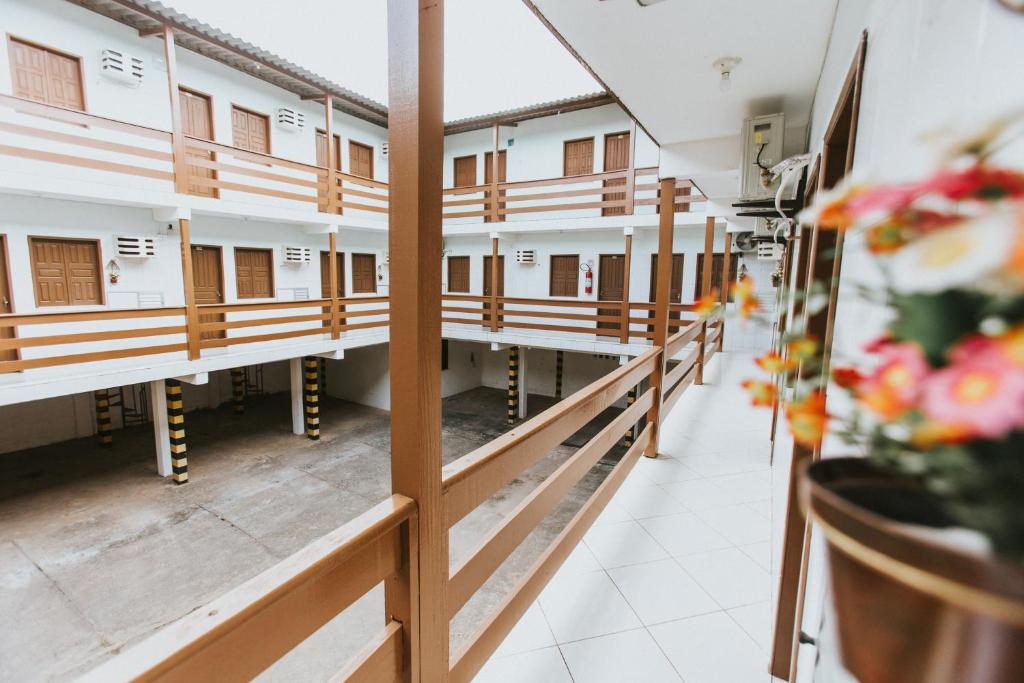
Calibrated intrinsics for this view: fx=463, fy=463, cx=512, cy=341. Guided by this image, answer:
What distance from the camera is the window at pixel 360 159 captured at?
35.7ft

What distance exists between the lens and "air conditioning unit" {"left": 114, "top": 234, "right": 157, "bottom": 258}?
7020 millimetres

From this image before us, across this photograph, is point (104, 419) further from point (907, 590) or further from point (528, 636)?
point (907, 590)

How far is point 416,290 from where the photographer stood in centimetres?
112

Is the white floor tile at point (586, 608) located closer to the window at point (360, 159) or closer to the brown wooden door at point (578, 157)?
the brown wooden door at point (578, 157)

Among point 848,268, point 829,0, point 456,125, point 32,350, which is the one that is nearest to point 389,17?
point 848,268

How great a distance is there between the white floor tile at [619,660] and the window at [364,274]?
10387 mm

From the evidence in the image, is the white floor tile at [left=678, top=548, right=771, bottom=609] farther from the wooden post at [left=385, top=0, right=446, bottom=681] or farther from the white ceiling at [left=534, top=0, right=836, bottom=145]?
the white ceiling at [left=534, top=0, right=836, bottom=145]

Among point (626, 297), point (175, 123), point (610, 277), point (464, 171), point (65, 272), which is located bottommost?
point (626, 297)

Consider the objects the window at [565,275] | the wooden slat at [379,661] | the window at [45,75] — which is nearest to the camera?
the wooden slat at [379,661]

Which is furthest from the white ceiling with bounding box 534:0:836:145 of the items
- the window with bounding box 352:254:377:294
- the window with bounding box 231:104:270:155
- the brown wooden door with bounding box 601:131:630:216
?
the window with bounding box 352:254:377:294

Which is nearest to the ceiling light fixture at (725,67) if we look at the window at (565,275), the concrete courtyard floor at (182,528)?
the concrete courtyard floor at (182,528)

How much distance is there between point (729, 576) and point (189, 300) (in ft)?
24.4

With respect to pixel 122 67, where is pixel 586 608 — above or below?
below

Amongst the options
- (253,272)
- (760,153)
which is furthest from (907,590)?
(253,272)
